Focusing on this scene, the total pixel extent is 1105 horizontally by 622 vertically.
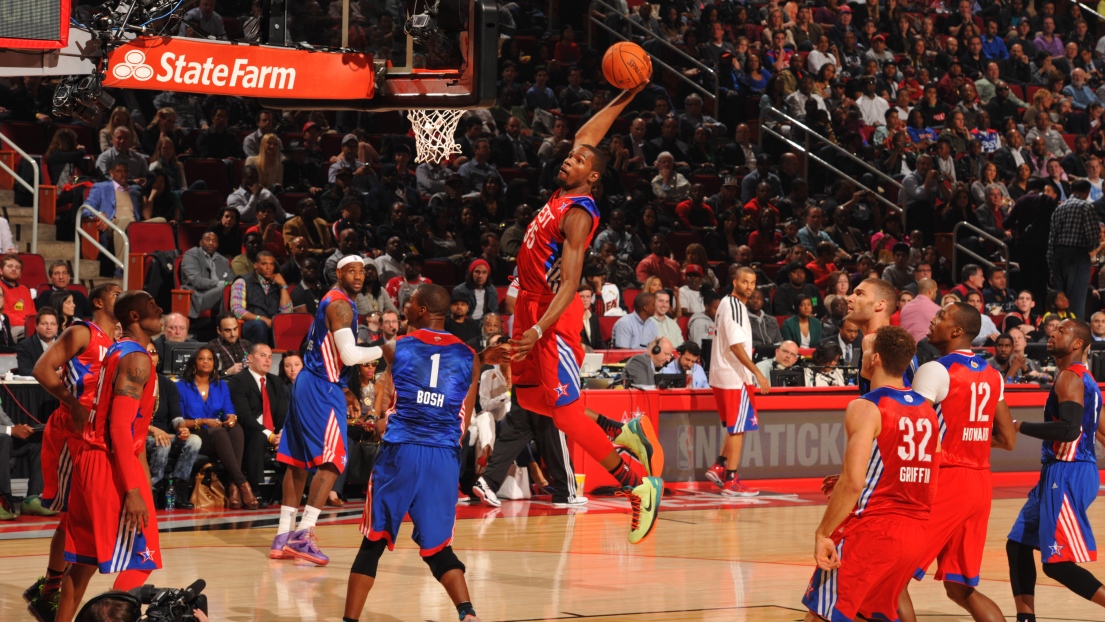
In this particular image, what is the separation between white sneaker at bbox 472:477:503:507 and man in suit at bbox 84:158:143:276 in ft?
17.1

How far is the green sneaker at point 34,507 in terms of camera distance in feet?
35.3

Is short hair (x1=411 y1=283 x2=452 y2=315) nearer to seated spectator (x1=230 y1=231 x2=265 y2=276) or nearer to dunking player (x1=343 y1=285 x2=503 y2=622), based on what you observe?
dunking player (x1=343 y1=285 x2=503 y2=622)

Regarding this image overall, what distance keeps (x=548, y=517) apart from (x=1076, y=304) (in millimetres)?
9214

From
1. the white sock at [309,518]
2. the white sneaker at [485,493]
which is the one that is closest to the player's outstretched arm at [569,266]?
the white sock at [309,518]

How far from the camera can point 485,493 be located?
11.7m

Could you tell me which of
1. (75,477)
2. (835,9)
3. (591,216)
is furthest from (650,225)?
(75,477)

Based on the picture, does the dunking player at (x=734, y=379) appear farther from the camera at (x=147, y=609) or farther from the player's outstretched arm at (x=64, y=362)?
the camera at (x=147, y=609)

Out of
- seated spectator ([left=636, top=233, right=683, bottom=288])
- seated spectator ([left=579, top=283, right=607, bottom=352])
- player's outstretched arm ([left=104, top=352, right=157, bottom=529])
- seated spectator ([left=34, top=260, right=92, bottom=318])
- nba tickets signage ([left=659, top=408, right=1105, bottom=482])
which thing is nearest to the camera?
player's outstretched arm ([left=104, top=352, right=157, bottom=529])

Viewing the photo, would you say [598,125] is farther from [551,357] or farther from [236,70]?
[236,70]

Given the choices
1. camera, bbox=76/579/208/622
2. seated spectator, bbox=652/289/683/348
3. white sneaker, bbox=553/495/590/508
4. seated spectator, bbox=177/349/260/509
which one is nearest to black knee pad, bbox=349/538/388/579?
camera, bbox=76/579/208/622

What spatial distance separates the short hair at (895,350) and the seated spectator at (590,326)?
858cm

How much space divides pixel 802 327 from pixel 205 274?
652 centimetres

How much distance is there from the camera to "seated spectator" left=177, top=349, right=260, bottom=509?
11398 mm

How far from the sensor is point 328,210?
16.4 meters
